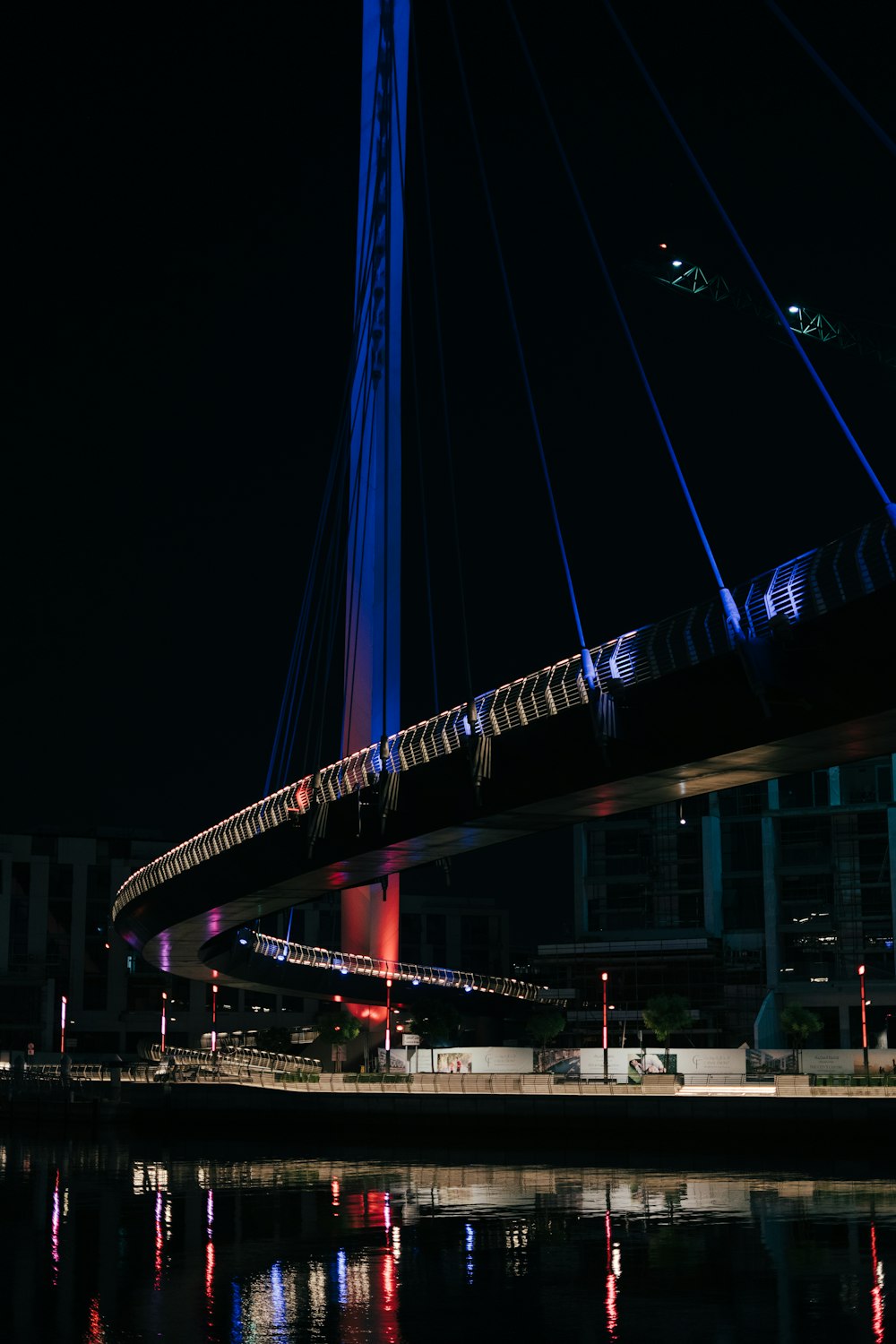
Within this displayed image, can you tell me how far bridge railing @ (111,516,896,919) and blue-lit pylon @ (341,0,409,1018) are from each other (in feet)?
29.6

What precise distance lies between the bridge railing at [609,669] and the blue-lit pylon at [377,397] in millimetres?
9027

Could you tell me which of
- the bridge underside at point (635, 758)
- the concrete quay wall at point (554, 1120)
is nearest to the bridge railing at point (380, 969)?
the bridge underside at point (635, 758)

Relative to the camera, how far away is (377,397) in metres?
63.1

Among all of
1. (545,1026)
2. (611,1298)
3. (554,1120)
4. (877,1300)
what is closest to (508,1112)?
(554,1120)

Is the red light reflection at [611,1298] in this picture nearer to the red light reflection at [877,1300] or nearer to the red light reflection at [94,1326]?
the red light reflection at [877,1300]

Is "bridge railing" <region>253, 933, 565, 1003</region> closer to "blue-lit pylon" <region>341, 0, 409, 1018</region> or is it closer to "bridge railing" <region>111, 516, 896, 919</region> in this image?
"blue-lit pylon" <region>341, 0, 409, 1018</region>

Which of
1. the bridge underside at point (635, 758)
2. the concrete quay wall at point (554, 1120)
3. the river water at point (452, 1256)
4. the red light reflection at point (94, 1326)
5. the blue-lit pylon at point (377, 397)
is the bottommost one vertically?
the red light reflection at point (94, 1326)

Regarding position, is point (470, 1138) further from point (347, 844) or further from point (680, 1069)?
point (680, 1069)

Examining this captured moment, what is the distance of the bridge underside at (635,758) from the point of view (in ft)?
89.2

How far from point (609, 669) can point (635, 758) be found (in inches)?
78.5

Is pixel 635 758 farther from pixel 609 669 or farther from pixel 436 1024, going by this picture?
pixel 436 1024

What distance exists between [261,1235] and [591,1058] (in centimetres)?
3282

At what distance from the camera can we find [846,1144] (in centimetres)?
3678

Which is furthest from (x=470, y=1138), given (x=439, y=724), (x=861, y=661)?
(x=861, y=661)
